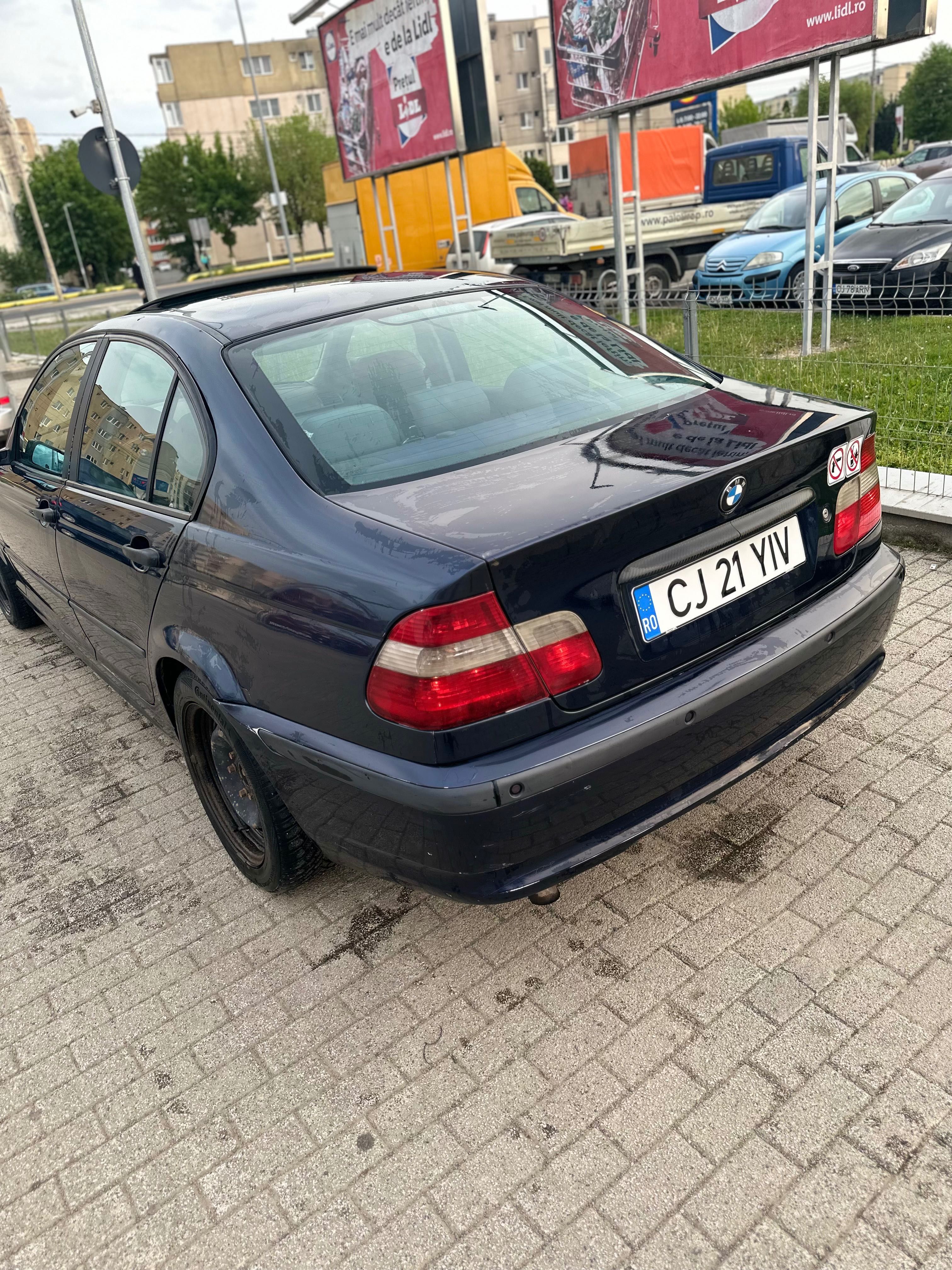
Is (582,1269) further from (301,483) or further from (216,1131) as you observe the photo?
(301,483)

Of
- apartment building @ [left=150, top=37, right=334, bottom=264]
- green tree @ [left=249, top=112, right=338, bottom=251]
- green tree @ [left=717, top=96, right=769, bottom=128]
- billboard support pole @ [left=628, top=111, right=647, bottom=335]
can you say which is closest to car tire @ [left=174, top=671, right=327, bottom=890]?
billboard support pole @ [left=628, top=111, right=647, bottom=335]

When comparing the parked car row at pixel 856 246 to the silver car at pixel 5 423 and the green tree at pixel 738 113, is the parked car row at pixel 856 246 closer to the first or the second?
the silver car at pixel 5 423

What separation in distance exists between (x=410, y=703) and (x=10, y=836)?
2.24 meters

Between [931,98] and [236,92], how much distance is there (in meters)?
52.4

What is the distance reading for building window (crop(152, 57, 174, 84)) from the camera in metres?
76.1

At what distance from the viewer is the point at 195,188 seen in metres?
58.9

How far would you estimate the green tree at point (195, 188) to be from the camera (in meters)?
58.1

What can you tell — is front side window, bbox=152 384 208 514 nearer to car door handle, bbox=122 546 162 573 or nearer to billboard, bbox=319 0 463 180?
car door handle, bbox=122 546 162 573

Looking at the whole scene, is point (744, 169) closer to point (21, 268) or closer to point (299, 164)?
point (299, 164)

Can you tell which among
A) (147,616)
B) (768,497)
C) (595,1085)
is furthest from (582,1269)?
(147,616)

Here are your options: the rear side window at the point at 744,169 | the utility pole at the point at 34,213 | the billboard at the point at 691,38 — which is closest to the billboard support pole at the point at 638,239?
the billboard at the point at 691,38

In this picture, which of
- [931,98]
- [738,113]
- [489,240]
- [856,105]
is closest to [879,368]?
[489,240]

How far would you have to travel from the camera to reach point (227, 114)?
77.8m

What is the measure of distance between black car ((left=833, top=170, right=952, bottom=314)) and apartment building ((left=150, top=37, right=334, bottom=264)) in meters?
67.9
